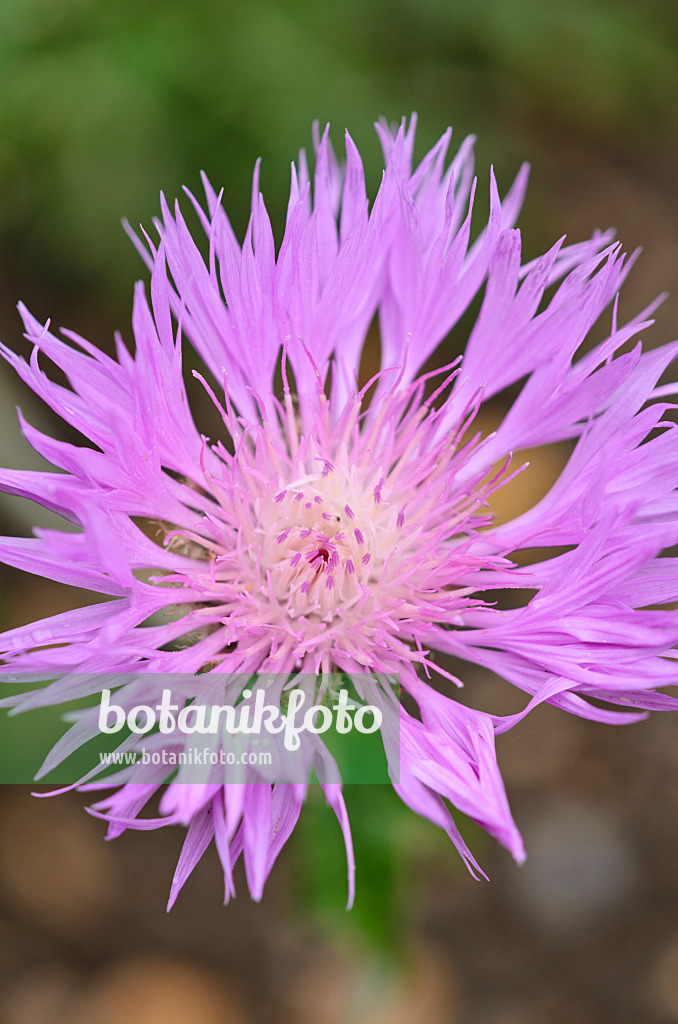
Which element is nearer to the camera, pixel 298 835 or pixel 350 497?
pixel 350 497

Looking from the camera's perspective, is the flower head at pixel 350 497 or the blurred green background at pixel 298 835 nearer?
the flower head at pixel 350 497

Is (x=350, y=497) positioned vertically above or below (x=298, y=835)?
above

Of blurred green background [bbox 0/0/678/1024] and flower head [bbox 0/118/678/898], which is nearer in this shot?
flower head [bbox 0/118/678/898]

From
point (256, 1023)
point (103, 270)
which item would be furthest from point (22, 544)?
point (256, 1023)

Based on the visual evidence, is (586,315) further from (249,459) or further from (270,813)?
(270,813)
